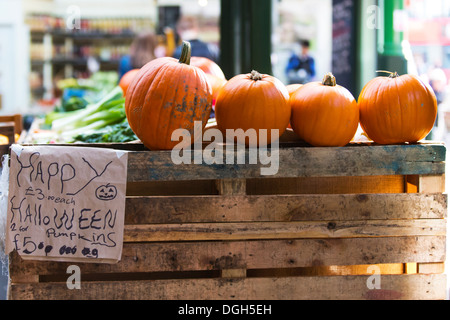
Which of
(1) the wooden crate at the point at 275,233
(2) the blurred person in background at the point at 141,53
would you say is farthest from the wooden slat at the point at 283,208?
(2) the blurred person in background at the point at 141,53

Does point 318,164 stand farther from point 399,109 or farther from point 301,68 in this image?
point 301,68

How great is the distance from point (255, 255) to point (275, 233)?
10 centimetres

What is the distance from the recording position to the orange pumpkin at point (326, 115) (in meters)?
1.70

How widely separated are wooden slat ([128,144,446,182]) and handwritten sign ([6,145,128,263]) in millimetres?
105

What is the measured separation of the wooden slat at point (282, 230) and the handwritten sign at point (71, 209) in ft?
0.28

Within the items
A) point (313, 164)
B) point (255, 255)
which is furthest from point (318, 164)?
point (255, 255)

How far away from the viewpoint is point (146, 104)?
1691 millimetres

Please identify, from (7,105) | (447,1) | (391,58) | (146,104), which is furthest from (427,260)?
(7,105)

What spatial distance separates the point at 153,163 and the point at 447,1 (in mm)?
3783

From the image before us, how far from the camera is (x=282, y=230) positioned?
1659 millimetres

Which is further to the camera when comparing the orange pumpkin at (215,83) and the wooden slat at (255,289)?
the orange pumpkin at (215,83)

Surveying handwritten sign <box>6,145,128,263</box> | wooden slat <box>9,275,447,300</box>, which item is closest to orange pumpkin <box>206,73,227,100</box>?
handwritten sign <box>6,145,128,263</box>

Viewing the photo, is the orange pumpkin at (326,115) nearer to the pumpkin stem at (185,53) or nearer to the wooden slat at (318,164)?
the wooden slat at (318,164)
